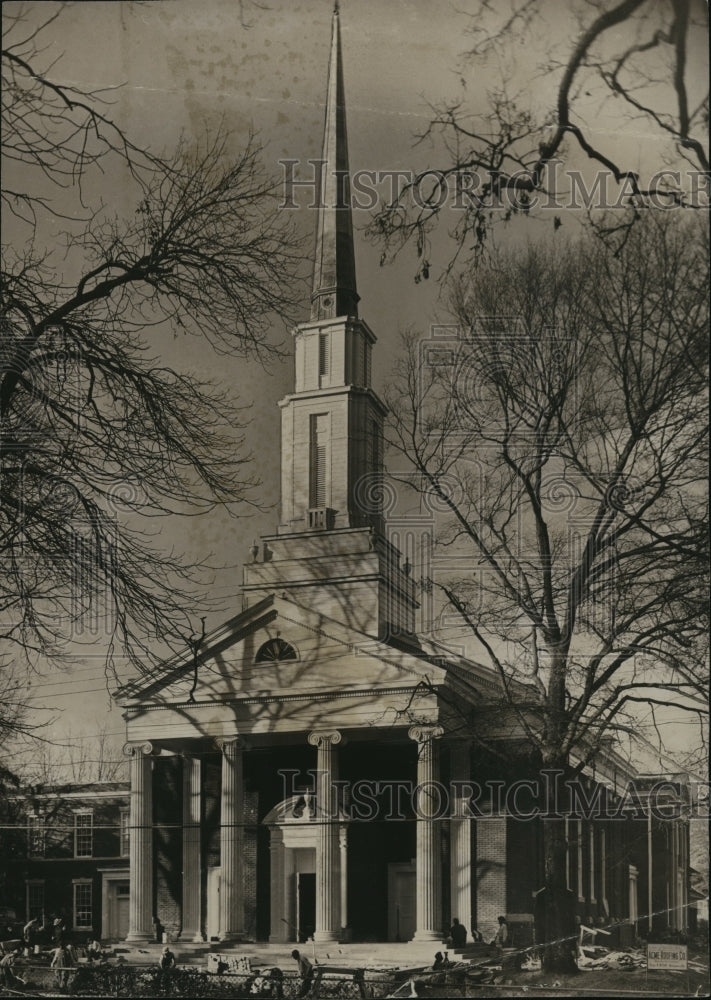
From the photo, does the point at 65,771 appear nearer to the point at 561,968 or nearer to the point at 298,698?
the point at 298,698

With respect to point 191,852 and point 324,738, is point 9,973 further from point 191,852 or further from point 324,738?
point 324,738

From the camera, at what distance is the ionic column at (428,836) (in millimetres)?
5246

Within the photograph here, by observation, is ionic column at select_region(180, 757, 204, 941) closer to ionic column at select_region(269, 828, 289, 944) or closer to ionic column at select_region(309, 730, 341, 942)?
ionic column at select_region(269, 828, 289, 944)

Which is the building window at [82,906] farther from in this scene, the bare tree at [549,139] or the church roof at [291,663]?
the bare tree at [549,139]

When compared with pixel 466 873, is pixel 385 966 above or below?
below

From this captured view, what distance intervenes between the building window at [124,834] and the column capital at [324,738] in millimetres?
846

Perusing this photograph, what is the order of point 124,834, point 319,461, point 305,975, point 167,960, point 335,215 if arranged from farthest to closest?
point 335,215 < point 319,461 < point 124,834 < point 167,960 < point 305,975

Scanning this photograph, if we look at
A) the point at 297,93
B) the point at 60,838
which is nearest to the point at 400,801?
the point at 60,838

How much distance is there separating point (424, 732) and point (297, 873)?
77 centimetres

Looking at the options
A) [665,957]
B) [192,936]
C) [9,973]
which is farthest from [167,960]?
[665,957]

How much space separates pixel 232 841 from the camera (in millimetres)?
5469

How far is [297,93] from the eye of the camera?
5762 mm

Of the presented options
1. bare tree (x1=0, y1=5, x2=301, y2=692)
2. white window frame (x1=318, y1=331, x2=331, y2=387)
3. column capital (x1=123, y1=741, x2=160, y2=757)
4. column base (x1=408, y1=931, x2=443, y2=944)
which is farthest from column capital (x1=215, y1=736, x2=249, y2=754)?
white window frame (x1=318, y1=331, x2=331, y2=387)

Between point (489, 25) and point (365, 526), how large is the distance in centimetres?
223
